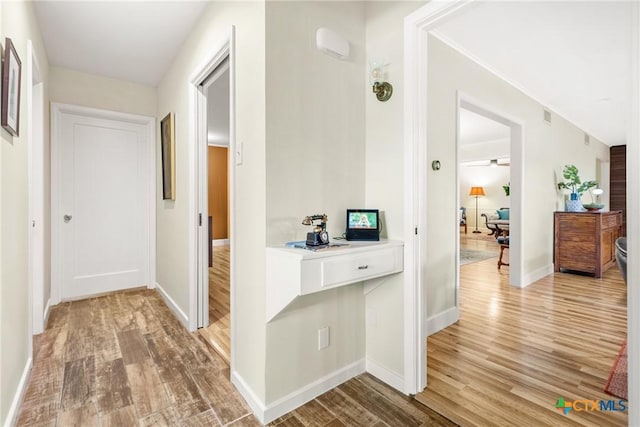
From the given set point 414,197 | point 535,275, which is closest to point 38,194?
point 414,197

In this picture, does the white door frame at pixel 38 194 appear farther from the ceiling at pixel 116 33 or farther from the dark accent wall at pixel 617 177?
the dark accent wall at pixel 617 177

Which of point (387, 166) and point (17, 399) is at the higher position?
point (387, 166)

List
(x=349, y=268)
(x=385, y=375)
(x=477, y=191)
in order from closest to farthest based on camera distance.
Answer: (x=349, y=268) < (x=385, y=375) < (x=477, y=191)

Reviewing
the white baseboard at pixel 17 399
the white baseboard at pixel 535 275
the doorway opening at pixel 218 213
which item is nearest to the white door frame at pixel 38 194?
the white baseboard at pixel 17 399

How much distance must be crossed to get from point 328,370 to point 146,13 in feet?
9.32

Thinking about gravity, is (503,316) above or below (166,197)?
below

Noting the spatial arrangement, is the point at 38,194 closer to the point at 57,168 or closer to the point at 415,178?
the point at 57,168

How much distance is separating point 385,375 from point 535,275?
Result: 11.5 ft

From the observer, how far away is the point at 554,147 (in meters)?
4.73

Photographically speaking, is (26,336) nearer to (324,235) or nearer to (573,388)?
(324,235)

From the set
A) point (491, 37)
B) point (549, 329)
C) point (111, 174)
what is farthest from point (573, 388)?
point (111, 174)

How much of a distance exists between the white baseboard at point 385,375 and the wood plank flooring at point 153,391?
0.05 meters

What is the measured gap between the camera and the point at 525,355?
2.21 meters

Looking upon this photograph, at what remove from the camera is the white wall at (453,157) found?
2.65m
